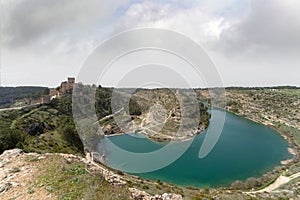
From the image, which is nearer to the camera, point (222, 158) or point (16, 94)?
point (222, 158)

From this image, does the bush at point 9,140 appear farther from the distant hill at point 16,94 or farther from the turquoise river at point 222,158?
the distant hill at point 16,94

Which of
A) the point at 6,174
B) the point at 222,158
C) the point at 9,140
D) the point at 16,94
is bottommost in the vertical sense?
the point at 222,158

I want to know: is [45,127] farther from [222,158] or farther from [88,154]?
[222,158]

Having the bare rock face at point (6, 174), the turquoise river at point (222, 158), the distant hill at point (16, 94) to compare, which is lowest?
the turquoise river at point (222, 158)

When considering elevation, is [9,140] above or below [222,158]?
above

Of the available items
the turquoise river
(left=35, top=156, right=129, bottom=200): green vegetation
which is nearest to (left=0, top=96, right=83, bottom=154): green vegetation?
the turquoise river

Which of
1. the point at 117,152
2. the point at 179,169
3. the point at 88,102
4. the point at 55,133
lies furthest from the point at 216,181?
the point at 55,133

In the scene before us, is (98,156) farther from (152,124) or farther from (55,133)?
(152,124)

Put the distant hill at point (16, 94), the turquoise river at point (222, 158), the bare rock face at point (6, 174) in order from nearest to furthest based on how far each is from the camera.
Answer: the bare rock face at point (6, 174)
the turquoise river at point (222, 158)
the distant hill at point (16, 94)

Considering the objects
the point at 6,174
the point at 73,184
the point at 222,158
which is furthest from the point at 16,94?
the point at 73,184

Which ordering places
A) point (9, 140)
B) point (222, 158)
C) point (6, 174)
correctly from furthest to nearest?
point (222, 158), point (9, 140), point (6, 174)

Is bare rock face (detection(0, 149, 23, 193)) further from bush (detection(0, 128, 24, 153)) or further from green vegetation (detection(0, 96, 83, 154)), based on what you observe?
green vegetation (detection(0, 96, 83, 154))

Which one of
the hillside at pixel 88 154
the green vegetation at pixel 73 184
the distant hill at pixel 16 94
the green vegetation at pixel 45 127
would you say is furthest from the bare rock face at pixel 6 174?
the distant hill at pixel 16 94

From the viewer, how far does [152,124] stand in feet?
199
